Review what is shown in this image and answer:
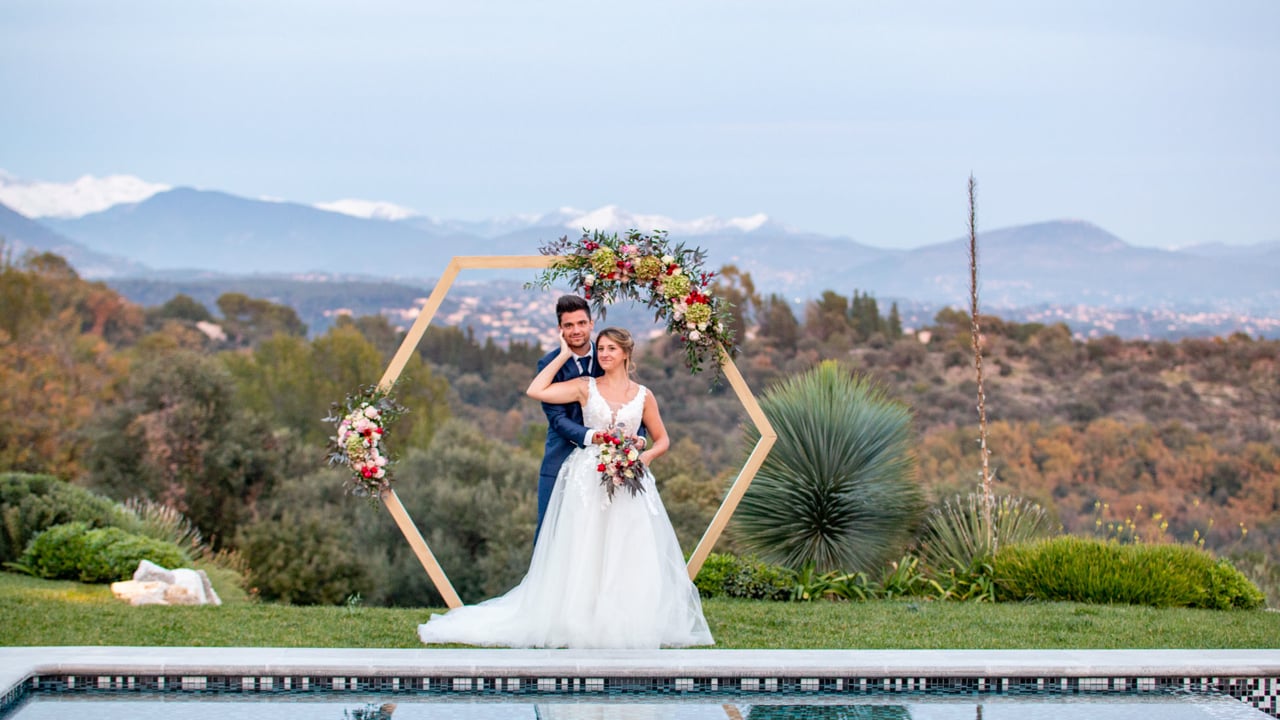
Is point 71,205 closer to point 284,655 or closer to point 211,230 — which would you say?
point 211,230

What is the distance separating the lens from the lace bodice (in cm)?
657

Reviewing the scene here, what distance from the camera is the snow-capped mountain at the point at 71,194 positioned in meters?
79.6

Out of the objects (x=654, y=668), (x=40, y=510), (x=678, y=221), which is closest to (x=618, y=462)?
(x=654, y=668)

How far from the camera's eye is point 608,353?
6.47 metres

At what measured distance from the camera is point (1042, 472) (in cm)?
2961

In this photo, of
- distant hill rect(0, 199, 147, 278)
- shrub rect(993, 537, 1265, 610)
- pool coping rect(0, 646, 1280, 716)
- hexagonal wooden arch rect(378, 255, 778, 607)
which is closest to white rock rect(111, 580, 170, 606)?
hexagonal wooden arch rect(378, 255, 778, 607)

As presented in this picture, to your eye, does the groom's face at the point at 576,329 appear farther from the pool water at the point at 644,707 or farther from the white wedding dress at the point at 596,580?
the pool water at the point at 644,707

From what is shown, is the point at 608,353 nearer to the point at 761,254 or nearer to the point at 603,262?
the point at 603,262

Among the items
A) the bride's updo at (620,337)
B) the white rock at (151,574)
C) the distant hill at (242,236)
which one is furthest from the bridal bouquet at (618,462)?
the distant hill at (242,236)

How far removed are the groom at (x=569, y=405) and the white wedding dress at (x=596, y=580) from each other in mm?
117

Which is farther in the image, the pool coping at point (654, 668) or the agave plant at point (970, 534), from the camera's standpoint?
the agave plant at point (970, 534)

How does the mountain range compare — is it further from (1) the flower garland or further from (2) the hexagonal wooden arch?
(1) the flower garland

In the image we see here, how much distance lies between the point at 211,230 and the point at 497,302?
46739mm

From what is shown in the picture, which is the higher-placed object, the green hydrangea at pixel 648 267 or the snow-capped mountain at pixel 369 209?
the snow-capped mountain at pixel 369 209
